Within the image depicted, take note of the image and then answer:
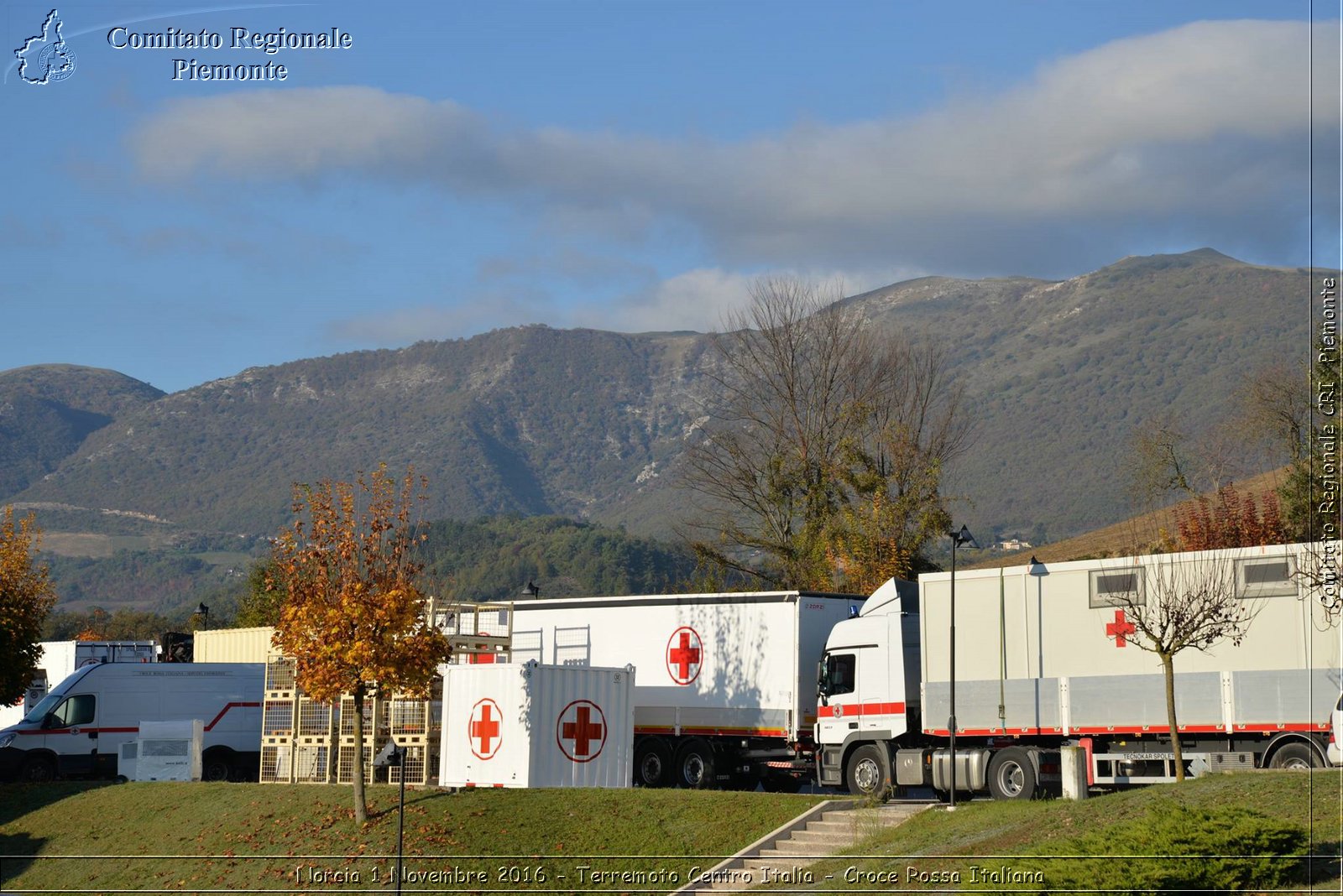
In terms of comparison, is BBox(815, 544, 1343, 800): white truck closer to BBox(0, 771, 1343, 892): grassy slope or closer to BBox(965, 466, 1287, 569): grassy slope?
BBox(0, 771, 1343, 892): grassy slope

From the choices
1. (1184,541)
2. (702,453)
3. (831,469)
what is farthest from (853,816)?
(702,453)

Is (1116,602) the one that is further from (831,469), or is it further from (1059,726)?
(831,469)

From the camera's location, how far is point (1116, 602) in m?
23.8

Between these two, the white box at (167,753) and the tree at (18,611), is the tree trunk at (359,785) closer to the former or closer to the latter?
the white box at (167,753)

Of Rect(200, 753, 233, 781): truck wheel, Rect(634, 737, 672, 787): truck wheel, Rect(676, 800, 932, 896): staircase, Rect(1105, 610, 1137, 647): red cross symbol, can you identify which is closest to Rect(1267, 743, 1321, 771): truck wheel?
Rect(1105, 610, 1137, 647): red cross symbol

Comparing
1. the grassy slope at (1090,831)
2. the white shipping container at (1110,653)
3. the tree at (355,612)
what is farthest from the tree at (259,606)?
the grassy slope at (1090,831)

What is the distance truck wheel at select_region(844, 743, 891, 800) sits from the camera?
26.3 meters

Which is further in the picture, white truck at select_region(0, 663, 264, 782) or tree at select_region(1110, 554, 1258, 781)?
white truck at select_region(0, 663, 264, 782)

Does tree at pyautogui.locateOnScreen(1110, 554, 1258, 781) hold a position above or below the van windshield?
above

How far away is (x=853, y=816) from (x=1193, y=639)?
592 centimetres

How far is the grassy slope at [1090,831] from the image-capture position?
14484 millimetres

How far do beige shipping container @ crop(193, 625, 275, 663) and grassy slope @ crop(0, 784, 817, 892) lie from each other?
1884 cm

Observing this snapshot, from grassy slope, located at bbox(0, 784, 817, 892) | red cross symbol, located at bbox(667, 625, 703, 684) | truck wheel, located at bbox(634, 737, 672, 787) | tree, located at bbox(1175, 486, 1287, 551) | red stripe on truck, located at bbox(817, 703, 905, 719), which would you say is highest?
tree, located at bbox(1175, 486, 1287, 551)

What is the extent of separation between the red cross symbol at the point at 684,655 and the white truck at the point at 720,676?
0.07 feet
